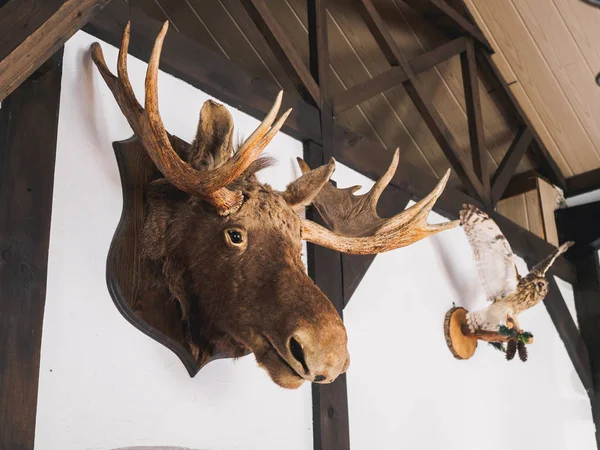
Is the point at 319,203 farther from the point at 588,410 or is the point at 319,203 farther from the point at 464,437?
the point at 588,410

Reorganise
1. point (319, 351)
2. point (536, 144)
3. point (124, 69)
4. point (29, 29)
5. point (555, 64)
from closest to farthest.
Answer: point (29, 29), point (319, 351), point (124, 69), point (555, 64), point (536, 144)

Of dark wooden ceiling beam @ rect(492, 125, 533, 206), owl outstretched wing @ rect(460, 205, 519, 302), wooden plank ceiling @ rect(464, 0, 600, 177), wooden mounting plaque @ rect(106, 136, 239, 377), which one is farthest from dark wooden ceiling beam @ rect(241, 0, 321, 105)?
wooden plank ceiling @ rect(464, 0, 600, 177)

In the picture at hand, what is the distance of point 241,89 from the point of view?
2.76 metres

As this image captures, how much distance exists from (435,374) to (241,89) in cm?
169

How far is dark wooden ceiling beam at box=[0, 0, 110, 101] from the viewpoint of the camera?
1608 millimetres

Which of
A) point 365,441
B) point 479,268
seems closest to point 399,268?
point 479,268

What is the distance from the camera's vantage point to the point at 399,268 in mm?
3355

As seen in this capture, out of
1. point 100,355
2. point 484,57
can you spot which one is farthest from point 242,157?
point 484,57

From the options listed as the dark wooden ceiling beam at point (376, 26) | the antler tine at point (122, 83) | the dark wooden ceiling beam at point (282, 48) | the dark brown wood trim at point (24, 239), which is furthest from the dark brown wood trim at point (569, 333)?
the dark brown wood trim at point (24, 239)

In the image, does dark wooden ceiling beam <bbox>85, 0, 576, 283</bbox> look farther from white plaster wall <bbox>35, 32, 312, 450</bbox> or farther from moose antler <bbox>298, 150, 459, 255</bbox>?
moose antler <bbox>298, 150, 459, 255</bbox>

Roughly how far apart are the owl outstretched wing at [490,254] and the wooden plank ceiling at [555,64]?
4.87 ft

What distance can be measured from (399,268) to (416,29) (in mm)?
1952

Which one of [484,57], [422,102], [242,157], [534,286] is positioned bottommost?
[534,286]

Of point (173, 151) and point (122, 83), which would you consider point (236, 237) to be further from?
point (122, 83)
